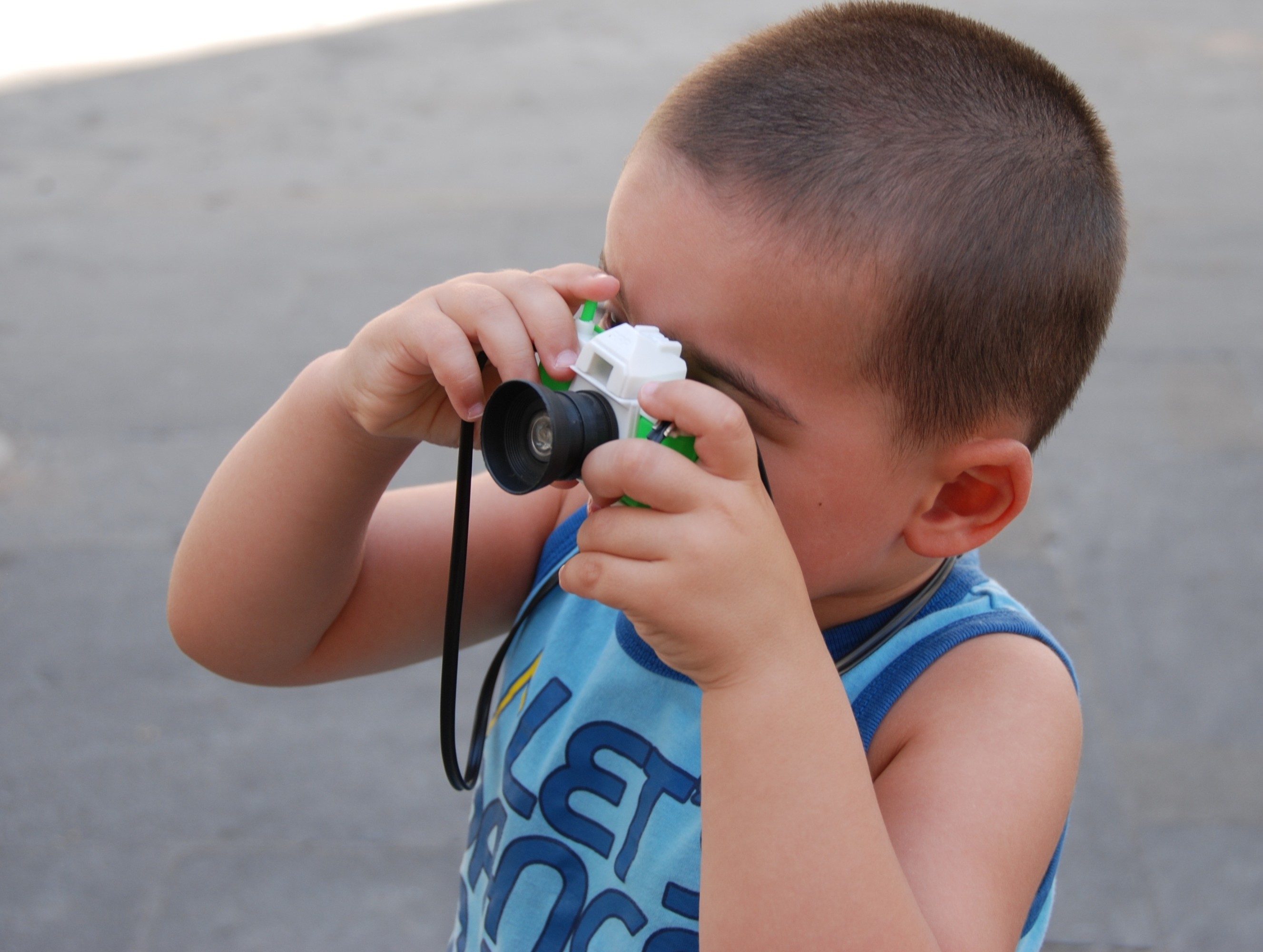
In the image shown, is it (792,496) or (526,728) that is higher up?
(792,496)

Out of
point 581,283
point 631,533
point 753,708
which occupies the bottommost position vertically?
point 753,708

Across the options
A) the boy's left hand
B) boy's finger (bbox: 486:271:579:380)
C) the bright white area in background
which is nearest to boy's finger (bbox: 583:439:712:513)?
the boy's left hand

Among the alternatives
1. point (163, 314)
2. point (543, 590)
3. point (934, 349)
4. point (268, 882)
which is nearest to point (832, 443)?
point (934, 349)

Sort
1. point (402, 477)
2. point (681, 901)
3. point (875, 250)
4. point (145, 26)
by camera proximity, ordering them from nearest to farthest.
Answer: point (875, 250)
point (681, 901)
point (402, 477)
point (145, 26)

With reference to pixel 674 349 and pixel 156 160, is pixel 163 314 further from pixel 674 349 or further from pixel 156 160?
pixel 674 349

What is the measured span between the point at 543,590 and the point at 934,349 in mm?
468

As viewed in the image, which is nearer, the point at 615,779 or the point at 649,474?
the point at 649,474

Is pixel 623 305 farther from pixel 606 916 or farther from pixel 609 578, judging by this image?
pixel 606 916

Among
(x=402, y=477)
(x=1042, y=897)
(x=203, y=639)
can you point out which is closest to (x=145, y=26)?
(x=402, y=477)

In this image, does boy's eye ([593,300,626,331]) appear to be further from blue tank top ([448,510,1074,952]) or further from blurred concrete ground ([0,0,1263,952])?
blurred concrete ground ([0,0,1263,952])

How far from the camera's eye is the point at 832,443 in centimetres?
94

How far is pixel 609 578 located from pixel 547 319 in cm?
23

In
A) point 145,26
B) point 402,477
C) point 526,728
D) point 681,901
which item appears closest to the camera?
point 681,901

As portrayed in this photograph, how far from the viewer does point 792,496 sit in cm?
96
